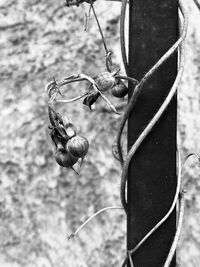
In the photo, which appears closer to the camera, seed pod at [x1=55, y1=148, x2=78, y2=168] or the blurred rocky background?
seed pod at [x1=55, y1=148, x2=78, y2=168]

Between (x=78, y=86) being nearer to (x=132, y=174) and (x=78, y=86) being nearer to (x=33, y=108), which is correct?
(x=33, y=108)

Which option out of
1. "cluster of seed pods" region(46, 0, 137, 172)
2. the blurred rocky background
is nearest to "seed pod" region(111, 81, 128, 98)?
"cluster of seed pods" region(46, 0, 137, 172)

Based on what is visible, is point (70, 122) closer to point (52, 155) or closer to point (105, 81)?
point (105, 81)

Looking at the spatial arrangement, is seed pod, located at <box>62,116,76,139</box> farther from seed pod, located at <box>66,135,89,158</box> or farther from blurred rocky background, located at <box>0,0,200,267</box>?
blurred rocky background, located at <box>0,0,200,267</box>

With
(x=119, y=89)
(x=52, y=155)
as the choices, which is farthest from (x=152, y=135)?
(x=52, y=155)

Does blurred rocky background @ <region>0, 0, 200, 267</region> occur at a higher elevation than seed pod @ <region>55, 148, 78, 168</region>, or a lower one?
lower

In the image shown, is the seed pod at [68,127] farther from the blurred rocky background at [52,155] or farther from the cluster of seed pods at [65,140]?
the blurred rocky background at [52,155]

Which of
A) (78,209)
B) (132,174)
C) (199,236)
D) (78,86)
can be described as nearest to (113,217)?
(78,209)
